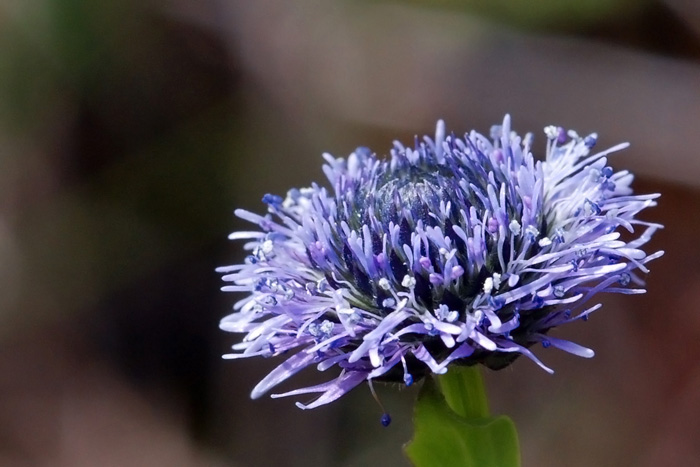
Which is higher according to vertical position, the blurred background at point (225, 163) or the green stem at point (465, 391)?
the blurred background at point (225, 163)

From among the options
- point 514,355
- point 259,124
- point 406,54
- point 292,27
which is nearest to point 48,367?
point 259,124

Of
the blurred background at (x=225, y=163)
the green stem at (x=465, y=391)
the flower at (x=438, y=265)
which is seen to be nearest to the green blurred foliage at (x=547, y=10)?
the blurred background at (x=225, y=163)

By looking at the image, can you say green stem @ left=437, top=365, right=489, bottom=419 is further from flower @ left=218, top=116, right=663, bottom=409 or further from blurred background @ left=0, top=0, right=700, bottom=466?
blurred background @ left=0, top=0, right=700, bottom=466

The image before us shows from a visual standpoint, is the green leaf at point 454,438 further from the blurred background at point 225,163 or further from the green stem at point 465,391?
the blurred background at point 225,163

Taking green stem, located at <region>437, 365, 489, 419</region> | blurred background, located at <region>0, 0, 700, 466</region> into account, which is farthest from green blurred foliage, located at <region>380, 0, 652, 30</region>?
green stem, located at <region>437, 365, 489, 419</region>

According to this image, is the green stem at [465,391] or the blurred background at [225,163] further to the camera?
the blurred background at [225,163]
